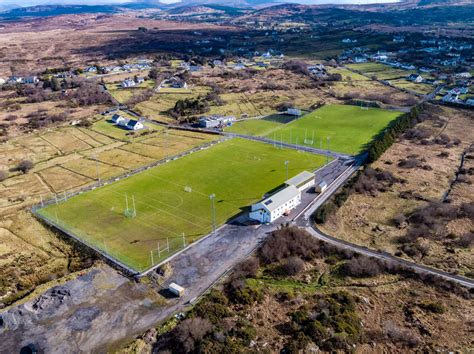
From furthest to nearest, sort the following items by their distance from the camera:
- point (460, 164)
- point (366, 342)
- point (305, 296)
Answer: point (460, 164) → point (305, 296) → point (366, 342)

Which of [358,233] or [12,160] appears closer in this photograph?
[358,233]

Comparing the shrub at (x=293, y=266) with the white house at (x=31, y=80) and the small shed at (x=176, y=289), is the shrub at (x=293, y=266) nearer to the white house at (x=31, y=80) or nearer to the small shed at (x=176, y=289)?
the small shed at (x=176, y=289)

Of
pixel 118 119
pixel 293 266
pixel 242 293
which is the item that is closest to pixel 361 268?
pixel 293 266

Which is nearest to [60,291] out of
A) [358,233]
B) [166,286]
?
[166,286]

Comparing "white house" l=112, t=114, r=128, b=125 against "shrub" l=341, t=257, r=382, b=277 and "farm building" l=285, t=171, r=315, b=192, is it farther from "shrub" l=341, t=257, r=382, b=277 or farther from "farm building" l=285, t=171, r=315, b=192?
"shrub" l=341, t=257, r=382, b=277

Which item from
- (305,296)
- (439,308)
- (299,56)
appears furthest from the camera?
(299,56)

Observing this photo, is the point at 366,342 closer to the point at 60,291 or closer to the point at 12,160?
the point at 60,291
